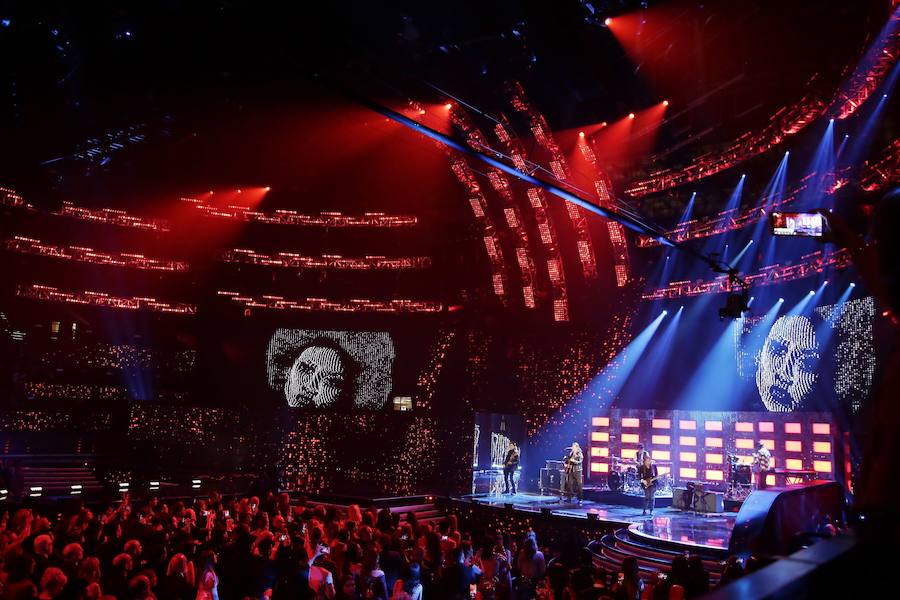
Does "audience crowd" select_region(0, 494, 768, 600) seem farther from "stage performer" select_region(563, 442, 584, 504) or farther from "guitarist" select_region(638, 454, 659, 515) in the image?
"stage performer" select_region(563, 442, 584, 504)

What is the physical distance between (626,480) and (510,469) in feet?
10.7

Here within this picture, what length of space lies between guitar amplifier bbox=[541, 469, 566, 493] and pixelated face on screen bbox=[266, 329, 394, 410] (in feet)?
21.6

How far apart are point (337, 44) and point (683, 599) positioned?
10.1 m

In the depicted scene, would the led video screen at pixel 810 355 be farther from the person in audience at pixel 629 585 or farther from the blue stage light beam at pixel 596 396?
the person in audience at pixel 629 585

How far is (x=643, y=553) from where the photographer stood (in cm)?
1112

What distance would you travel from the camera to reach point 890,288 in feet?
6.23

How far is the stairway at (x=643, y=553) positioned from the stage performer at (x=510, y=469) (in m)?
6.11

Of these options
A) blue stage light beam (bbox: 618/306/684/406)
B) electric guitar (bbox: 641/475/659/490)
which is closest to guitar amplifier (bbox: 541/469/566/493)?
blue stage light beam (bbox: 618/306/684/406)

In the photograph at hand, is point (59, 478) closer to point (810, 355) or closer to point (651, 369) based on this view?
point (651, 369)

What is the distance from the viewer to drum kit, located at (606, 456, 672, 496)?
1786cm

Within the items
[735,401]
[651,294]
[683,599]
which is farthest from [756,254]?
[683,599]

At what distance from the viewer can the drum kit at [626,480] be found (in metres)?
17.9

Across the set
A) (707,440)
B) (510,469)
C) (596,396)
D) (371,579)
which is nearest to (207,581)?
(371,579)

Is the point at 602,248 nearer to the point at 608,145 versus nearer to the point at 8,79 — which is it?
the point at 608,145
